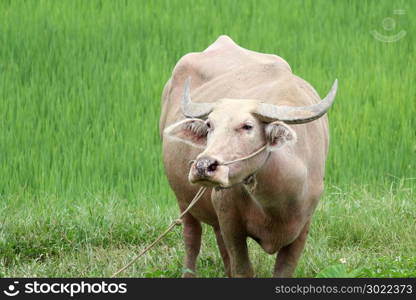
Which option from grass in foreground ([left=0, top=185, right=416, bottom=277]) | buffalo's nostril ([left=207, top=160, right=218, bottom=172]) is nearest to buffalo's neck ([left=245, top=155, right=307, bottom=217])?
buffalo's nostril ([left=207, top=160, right=218, bottom=172])

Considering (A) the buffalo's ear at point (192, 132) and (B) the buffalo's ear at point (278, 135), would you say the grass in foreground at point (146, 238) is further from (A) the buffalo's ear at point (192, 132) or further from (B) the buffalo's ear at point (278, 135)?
(B) the buffalo's ear at point (278, 135)

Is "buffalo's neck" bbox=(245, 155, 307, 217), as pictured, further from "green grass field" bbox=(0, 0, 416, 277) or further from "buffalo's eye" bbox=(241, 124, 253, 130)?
"green grass field" bbox=(0, 0, 416, 277)

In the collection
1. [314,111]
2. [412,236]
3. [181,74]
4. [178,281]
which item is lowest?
[412,236]

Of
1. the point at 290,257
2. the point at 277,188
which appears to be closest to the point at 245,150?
the point at 277,188

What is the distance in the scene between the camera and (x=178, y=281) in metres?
4.20

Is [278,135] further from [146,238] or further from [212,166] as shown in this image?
[146,238]

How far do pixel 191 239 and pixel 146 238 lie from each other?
403 mm

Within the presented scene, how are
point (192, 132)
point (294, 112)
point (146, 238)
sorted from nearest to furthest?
point (294, 112), point (192, 132), point (146, 238)

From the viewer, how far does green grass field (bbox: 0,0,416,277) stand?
5539 millimetres

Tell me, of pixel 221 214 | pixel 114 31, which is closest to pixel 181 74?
pixel 221 214

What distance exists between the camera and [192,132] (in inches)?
162

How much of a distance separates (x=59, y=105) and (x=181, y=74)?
5.96 ft

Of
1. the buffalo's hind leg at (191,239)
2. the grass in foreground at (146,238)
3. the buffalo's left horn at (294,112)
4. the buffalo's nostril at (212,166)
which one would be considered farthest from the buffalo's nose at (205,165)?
the buffalo's hind leg at (191,239)

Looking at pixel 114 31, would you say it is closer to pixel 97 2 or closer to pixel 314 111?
pixel 97 2
